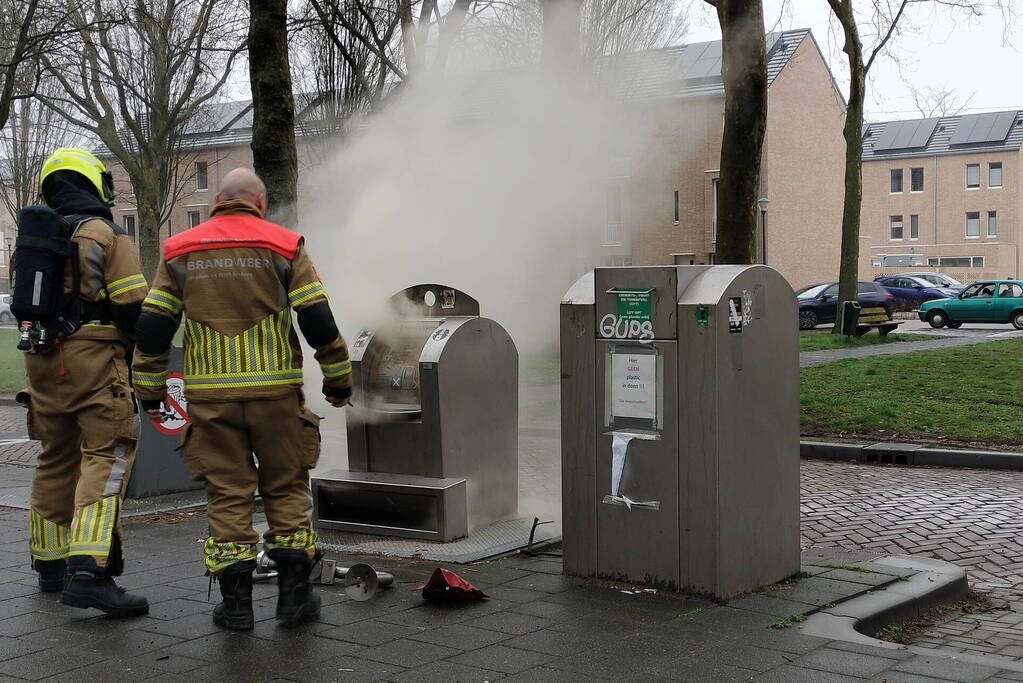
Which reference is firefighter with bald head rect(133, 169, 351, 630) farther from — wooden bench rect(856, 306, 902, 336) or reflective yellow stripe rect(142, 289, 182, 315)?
wooden bench rect(856, 306, 902, 336)

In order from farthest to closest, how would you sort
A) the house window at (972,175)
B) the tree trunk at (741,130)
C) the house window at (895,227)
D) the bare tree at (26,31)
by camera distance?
the house window at (895,227) → the house window at (972,175) → the bare tree at (26,31) → the tree trunk at (741,130)

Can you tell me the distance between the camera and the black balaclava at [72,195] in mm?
4633

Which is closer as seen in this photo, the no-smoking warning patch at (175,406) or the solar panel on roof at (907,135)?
the no-smoking warning patch at (175,406)

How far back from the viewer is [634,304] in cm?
453

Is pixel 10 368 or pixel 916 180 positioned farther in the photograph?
pixel 916 180

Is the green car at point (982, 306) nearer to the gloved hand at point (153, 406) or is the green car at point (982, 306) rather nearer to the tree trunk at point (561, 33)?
the tree trunk at point (561, 33)

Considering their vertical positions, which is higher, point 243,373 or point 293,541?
point 243,373

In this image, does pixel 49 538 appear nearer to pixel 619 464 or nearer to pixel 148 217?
pixel 619 464

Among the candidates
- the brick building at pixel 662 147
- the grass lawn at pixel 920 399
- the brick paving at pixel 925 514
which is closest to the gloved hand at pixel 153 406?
the brick building at pixel 662 147

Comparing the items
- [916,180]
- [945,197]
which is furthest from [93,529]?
[916,180]

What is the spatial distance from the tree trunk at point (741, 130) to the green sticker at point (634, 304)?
5.86 m

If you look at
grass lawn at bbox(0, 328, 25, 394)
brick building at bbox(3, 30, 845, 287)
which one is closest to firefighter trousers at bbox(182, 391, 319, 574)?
brick building at bbox(3, 30, 845, 287)

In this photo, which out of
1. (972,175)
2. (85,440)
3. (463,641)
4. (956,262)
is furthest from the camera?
(956,262)

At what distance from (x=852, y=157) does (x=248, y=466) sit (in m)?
18.8
